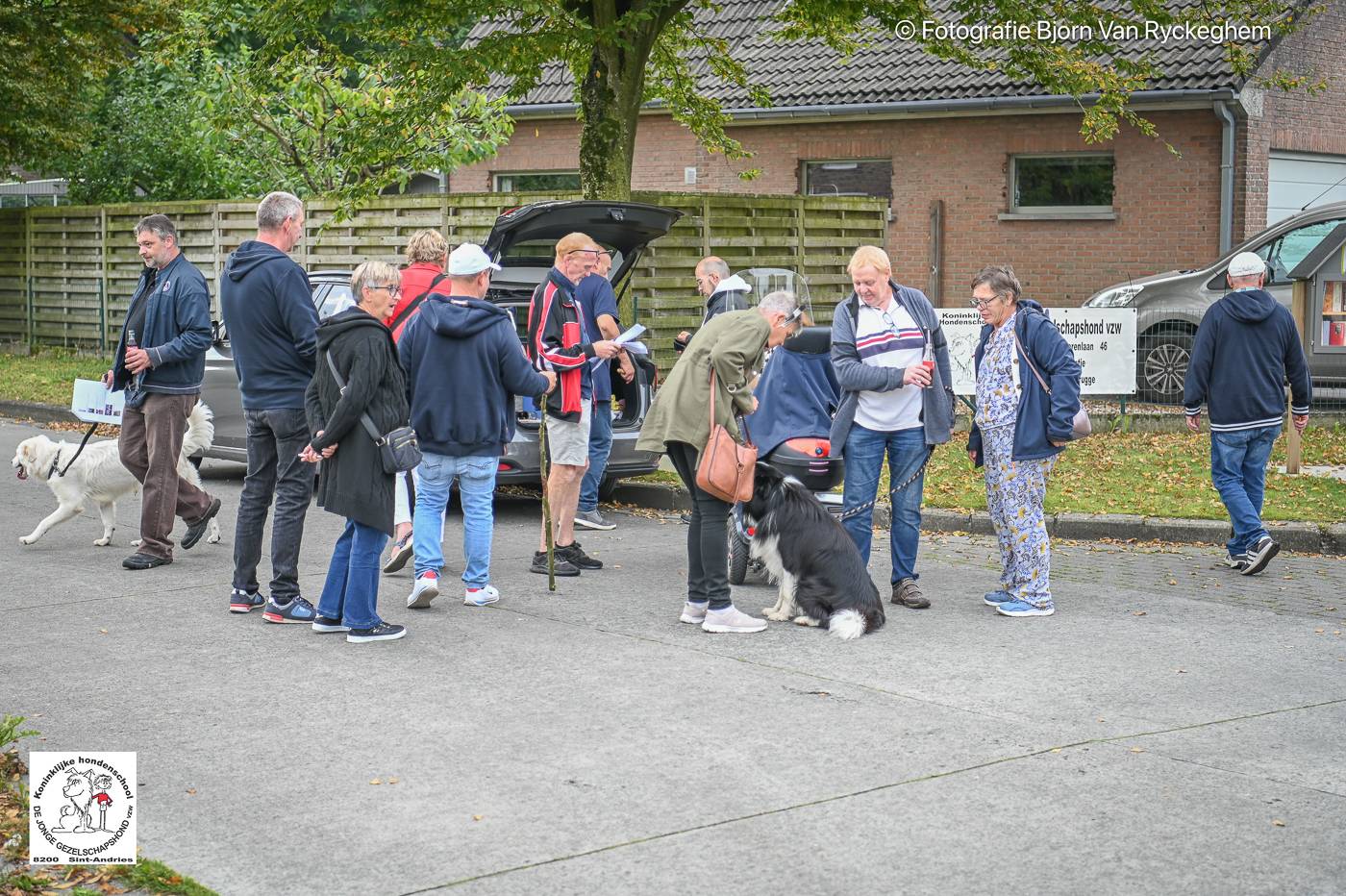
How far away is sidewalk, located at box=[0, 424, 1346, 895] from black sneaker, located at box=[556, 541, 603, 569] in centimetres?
37

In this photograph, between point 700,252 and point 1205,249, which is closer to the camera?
point 700,252

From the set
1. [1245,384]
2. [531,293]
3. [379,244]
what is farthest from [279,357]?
[379,244]

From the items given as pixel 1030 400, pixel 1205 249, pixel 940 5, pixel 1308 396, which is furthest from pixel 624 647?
pixel 940 5

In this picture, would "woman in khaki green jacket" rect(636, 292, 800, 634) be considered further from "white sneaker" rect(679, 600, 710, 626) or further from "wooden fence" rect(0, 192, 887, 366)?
"wooden fence" rect(0, 192, 887, 366)

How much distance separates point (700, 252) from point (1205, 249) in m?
7.71

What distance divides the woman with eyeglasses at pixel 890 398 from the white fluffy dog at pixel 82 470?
13.0 feet

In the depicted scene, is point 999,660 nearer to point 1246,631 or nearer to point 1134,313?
point 1246,631

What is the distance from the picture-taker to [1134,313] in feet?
48.3

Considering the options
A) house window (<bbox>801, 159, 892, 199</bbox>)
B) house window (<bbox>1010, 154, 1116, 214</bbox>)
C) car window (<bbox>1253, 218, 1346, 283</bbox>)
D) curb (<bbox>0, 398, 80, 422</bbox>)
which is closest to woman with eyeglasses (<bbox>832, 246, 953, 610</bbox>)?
car window (<bbox>1253, 218, 1346, 283</bbox>)

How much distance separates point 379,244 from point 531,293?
8678 mm

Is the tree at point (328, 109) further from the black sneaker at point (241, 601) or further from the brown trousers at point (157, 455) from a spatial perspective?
the black sneaker at point (241, 601)

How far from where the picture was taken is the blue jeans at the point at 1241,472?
31.2ft

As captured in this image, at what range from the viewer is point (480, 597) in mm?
8297

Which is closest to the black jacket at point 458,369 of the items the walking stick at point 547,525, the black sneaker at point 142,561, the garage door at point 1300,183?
the walking stick at point 547,525
